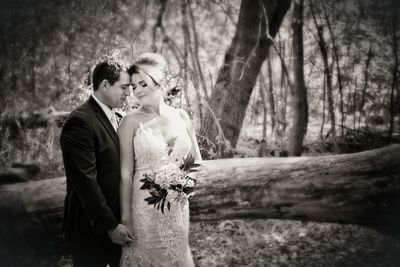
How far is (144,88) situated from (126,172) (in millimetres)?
566

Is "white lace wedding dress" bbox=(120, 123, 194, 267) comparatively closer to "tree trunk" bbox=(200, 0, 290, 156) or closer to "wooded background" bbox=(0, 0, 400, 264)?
"wooded background" bbox=(0, 0, 400, 264)

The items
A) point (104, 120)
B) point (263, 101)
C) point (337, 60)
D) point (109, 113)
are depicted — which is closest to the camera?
point (104, 120)

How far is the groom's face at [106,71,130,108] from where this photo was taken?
2.98 m

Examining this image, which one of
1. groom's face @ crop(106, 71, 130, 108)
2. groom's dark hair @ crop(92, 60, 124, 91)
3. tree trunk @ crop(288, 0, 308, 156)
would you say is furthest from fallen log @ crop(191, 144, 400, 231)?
groom's dark hair @ crop(92, 60, 124, 91)

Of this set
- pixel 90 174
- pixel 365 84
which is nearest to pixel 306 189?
pixel 365 84

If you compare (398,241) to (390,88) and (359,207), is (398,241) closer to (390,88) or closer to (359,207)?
(359,207)

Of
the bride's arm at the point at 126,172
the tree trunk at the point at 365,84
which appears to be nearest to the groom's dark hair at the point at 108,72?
the bride's arm at the point at 126,172

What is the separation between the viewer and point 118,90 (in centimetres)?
299

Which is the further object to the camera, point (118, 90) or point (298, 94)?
point (298, 94)

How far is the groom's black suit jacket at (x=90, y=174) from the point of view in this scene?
8.84ft

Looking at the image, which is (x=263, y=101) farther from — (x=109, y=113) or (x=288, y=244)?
(x=109, y=113)

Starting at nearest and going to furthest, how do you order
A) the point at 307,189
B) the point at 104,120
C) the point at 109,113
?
the point at 104,120, the point at 109,113, the point at 307,189

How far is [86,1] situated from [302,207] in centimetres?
271

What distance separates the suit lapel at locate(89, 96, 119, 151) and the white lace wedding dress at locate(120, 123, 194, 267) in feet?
0.45
